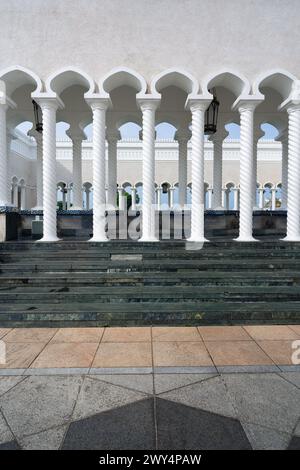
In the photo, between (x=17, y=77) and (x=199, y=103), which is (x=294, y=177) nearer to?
(x=199, y=103)

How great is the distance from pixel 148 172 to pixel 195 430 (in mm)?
8430

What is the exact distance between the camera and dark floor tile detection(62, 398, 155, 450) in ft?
9.85

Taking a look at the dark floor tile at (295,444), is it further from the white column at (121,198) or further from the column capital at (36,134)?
the white column at (121,198)

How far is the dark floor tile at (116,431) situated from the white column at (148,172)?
23.1 feet

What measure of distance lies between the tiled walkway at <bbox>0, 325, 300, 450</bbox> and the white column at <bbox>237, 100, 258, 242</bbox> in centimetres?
520

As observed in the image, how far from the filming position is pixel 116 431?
10.5 feet

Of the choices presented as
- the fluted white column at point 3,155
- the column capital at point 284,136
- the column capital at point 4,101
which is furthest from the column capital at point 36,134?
the column capital at point 284,136

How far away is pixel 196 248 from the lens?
9.66m

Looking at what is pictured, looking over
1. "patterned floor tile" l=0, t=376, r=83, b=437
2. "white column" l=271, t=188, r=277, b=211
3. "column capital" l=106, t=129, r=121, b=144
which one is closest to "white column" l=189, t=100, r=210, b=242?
"column capital" l=106, t=129, r=121, b=144

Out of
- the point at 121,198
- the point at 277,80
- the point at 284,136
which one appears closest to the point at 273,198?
the point at 121,198

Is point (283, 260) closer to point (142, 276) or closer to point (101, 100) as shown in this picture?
point (142, 276)

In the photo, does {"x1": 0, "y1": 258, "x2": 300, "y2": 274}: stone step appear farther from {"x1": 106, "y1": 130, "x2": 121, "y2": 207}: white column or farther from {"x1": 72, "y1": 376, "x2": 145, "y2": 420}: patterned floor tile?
{"x1": 106, "y1": 130, "x2": 121, "y2": 207}: white column
